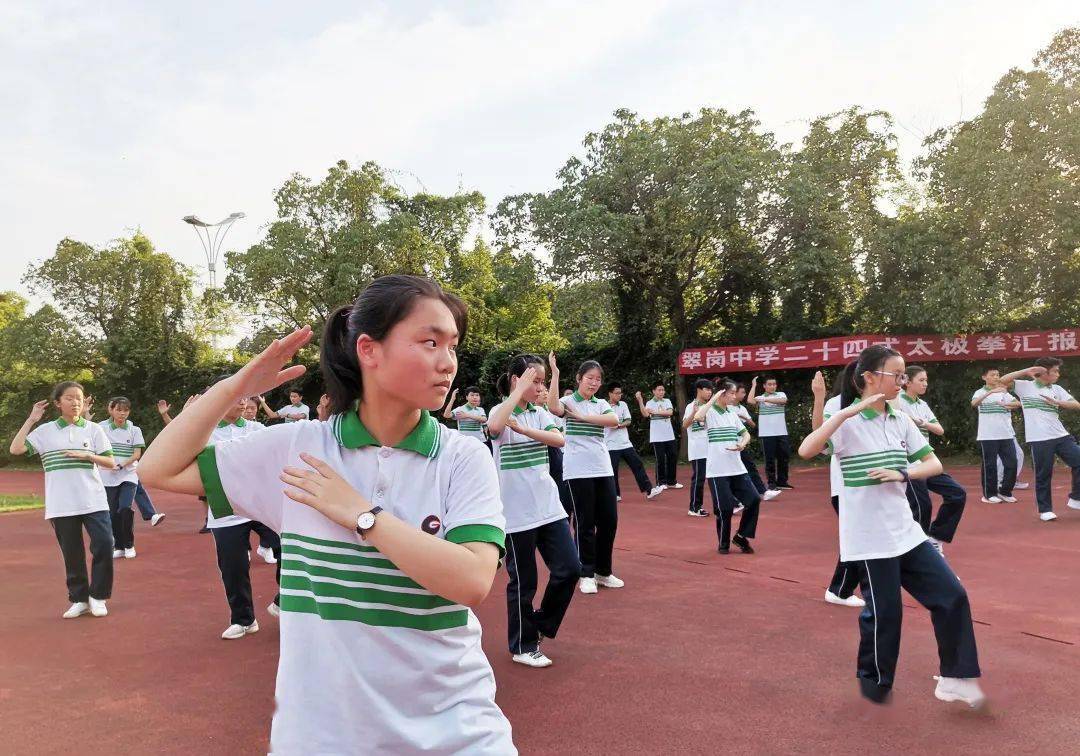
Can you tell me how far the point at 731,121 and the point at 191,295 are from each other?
18.3 metres

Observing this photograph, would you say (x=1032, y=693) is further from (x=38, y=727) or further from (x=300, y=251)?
(x=300, y=251)

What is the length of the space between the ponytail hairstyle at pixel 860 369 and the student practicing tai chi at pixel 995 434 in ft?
24.0

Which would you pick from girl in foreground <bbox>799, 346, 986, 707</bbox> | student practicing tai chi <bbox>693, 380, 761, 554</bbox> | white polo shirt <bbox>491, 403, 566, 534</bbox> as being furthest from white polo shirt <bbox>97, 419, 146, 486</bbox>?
girl in foreground <bbox>799, 346, 986, 707</bbox>

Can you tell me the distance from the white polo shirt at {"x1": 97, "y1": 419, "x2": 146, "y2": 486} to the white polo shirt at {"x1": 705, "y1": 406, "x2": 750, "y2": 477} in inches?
252

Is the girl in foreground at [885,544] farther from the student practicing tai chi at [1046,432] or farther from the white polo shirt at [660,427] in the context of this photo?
the white polo shirt at [660,427]

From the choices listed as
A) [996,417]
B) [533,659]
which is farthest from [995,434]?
[533,659]

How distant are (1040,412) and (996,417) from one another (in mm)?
906

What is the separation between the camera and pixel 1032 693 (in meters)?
4.53

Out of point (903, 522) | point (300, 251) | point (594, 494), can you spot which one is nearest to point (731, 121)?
point (300, 251)

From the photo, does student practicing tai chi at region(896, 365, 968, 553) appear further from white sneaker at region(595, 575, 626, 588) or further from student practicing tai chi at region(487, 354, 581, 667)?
student practicing tai chi at region(487, 354, 581, 667)

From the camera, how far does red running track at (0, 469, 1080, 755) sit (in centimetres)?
411

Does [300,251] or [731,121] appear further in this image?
[300,251]

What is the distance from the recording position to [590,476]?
6953 mm

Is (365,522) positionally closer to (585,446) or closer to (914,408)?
(585,446)
